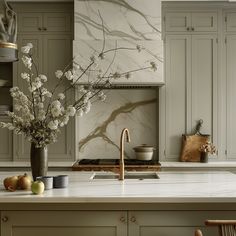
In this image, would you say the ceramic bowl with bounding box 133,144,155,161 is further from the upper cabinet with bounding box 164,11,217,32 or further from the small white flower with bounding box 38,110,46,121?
the small white flower with bounding box 38,110,46,121

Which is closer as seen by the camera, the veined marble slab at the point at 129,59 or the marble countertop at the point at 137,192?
the marble countertop at the point at 137,192

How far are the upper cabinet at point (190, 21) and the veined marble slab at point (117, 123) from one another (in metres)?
0.83

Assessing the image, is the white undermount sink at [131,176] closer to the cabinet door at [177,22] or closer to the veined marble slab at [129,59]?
the veined marble slab at [129,59]

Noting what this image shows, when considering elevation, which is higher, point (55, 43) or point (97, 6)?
point (97, 6)

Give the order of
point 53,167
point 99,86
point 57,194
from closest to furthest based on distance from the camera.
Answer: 1. point 57,194
2. point 53,167
3. point 99,86

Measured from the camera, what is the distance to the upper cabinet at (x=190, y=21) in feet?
15.7

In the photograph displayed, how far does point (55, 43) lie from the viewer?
189 inches

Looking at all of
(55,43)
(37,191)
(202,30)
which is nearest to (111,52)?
(55,43)

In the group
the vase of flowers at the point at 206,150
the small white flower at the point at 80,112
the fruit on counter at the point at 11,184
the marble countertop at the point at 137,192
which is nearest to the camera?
the marble countertop at the point at 137,192

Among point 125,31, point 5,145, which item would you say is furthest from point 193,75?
point 5,145

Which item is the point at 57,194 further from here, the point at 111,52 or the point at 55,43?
the point at 55,43

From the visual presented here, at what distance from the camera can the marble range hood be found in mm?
4527

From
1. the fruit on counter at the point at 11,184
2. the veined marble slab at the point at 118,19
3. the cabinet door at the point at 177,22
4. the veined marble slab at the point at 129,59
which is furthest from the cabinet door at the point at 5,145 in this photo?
the fruit on counter at the point at 11,184

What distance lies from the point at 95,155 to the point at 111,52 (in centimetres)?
134
